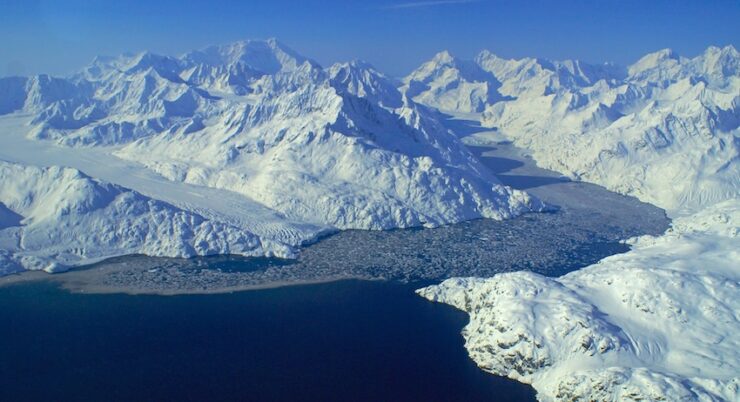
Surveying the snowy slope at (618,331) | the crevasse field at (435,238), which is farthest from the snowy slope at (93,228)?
the snowy slope at (618,331)

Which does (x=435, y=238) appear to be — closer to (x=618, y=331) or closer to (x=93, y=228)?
(x=618, y=331)

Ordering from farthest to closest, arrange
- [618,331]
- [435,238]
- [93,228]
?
[435,238]
[93,228]
[618,331]

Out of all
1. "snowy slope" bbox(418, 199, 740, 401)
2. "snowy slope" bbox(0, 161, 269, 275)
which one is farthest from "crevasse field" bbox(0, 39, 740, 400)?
"snowy slope" bbox(0, 161, 269, 275)

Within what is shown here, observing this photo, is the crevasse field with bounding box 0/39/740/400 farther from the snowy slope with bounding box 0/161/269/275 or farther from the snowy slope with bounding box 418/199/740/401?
the snowy slope with bounding box 0/161/269/275

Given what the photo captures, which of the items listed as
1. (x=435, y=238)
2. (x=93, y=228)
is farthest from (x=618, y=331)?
(x=93, y=228)

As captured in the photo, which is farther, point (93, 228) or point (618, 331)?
point (93, 228)

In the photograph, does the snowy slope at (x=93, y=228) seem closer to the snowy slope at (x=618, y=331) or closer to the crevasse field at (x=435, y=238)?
the crevasse field at (x=435, y=238)

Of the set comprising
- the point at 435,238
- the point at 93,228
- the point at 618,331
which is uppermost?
the point at 93,228
